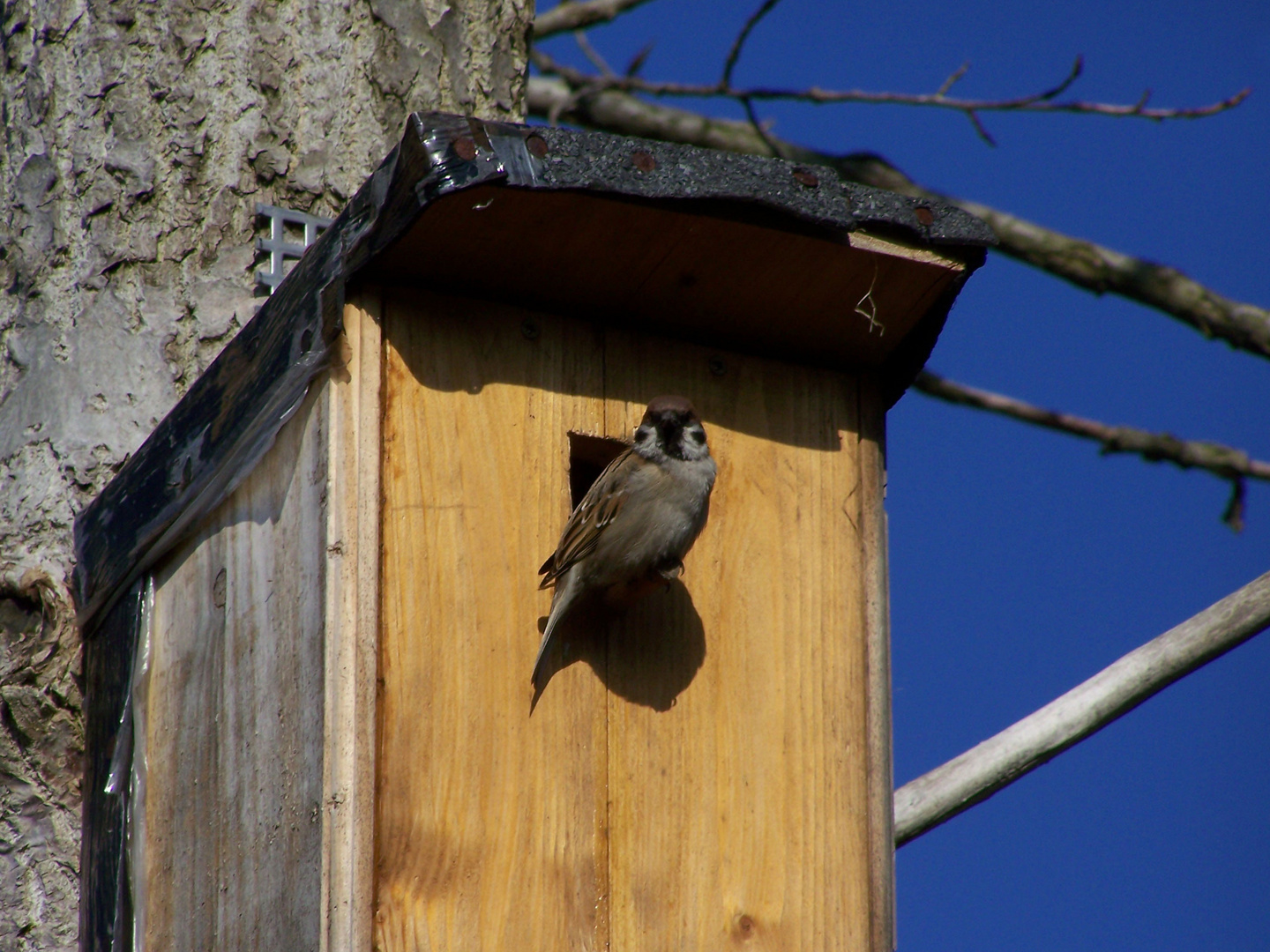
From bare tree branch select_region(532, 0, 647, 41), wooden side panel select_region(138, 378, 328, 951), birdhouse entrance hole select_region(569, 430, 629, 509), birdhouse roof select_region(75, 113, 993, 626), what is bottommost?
wooden side panel select_region(138, 378, 328, 951)

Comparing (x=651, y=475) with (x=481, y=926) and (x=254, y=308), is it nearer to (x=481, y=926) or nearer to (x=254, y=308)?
(x=481, y=926)

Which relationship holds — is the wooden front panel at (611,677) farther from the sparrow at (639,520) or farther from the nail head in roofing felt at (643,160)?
the nail head in roofing felt at (643,160)

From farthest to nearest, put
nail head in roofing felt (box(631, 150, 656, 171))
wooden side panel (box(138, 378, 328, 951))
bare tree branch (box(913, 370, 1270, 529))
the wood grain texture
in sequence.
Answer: bare tree branch (box(913, 370, 1270, 529)), nail head in roofing felt (box(631, 150, 656, 171)), wooden side panel (box(138, 378, 328, 951)), the wood grain texture

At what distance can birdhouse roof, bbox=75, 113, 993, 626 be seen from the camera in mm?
2549

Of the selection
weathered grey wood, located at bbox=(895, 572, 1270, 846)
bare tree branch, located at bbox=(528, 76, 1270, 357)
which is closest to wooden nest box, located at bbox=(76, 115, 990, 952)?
weathered grey wood, located at bbox=(895, 572, 1270, 846)

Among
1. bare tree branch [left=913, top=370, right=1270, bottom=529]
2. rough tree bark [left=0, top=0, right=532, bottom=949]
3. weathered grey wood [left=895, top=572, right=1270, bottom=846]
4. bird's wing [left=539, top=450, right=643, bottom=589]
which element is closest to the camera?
bird's wing [left=539, top=450, right=643, bottom=589]

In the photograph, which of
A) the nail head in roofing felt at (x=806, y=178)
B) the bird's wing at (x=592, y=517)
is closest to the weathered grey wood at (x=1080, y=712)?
the bird's wing at (x=592, y=517)

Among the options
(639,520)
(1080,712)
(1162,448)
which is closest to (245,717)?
(639,520)

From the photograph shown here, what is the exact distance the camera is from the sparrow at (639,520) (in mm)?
2703

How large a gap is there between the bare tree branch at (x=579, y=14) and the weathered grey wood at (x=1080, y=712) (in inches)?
123

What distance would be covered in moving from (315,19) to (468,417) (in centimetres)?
126

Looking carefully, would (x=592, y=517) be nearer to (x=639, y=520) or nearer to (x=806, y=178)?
(x=639, y=520)

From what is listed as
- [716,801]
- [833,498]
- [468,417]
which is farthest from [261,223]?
[716,801]

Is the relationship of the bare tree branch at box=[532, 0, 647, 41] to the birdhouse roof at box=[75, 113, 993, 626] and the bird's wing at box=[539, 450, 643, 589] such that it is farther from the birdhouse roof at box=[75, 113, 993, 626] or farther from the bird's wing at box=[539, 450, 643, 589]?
the bird's wing at box=[539, 450, 643, 589]
